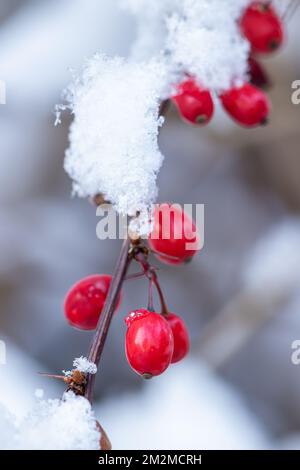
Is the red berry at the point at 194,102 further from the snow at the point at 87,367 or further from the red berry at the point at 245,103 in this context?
the snow at the point at 87,367

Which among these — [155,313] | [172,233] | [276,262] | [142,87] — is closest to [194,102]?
[142,87]

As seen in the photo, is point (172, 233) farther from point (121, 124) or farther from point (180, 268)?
point (180, 268)

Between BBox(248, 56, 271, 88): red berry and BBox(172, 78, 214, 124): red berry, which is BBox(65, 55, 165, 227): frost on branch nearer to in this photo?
BBox(172, 78, 214, 124): red berry

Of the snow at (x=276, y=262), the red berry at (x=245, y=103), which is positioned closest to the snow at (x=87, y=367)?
the red berry at (x=245, y=103)

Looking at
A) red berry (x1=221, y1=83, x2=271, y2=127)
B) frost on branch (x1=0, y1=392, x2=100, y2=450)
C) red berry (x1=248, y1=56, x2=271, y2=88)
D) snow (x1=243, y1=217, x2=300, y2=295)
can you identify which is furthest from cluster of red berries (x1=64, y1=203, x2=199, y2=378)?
snow (x1=243, y1=217, x2=300, y2=295)

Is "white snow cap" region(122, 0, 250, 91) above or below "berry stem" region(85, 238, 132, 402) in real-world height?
above

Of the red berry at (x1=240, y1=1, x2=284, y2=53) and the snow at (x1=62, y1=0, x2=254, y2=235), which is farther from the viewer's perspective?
the red berry at (x1=240, y1=1, x2=284, y2=53)
